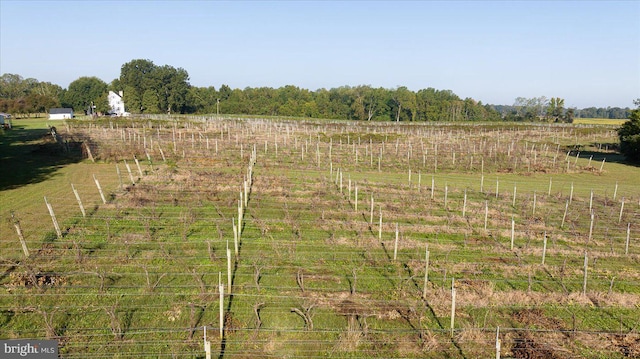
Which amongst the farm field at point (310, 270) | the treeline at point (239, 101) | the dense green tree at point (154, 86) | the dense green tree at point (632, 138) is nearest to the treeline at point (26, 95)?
the treeline at point (239, 101)

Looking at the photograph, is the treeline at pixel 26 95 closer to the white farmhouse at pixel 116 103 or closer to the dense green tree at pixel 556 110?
the white farmhouse at pixel 116 103

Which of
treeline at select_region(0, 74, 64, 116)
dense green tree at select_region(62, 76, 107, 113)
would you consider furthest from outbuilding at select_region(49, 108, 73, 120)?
dense green tree at select_region(62, 76, 107, 113)

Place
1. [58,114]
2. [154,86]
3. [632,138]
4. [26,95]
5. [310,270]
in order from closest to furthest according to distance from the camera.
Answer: [310,270], [632,138], [58,114], [154,86], [26,95]

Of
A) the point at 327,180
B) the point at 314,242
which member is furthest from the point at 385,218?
the point at 327,180

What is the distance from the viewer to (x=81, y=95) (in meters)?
103

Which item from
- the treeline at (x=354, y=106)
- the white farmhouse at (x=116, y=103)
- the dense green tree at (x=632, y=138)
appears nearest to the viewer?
the dense green tree at (x=632, y=138)

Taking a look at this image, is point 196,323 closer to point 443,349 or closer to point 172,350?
point 172,350

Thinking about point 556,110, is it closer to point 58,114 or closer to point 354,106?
point 354,106

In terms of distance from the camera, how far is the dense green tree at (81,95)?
102000 mm

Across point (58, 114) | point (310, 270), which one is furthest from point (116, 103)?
point (310, 270)

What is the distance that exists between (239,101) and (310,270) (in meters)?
107

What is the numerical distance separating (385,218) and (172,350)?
37.0ft

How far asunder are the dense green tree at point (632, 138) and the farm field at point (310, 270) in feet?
72.3

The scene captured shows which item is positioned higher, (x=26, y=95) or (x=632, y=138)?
(x=26, y=95)
